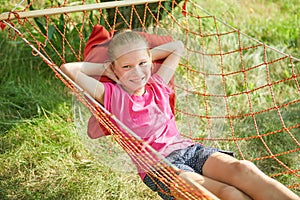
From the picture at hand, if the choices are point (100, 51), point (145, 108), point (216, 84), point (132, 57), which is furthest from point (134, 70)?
point (216, 84)

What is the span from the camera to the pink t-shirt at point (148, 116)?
1.91 meters

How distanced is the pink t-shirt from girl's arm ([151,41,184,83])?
5.1 inches

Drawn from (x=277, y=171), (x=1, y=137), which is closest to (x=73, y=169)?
(x=1, y=137)

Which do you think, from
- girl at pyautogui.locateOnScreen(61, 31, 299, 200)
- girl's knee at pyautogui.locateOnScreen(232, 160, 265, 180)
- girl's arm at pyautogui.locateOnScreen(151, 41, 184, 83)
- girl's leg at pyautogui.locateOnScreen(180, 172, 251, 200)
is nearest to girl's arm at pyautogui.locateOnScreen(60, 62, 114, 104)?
girl at pyautogui.locateOnScreen(61, 31, 299, 200)

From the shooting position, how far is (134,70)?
1.90 m

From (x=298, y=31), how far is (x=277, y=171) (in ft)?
4.80

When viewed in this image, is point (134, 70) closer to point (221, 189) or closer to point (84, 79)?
point (84, 79)

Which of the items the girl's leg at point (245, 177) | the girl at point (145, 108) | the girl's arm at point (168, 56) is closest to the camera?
the girl's leg at point (245, 177)

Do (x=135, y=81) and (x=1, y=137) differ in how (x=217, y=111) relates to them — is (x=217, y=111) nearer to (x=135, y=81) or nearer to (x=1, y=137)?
(x=135, y=81)

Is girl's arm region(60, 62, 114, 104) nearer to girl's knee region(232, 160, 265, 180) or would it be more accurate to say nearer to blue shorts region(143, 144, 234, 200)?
blue shorts region(143, 144, 234, 200)

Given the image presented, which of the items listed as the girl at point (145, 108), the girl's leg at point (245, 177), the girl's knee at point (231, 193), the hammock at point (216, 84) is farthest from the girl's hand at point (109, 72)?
the girl's knee at point (231, 193)

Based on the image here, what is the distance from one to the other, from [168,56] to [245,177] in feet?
2.19

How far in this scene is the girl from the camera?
183 centimetres

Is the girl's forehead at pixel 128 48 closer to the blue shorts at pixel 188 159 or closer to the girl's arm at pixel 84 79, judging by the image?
the girl's arm at pixel 84 79
